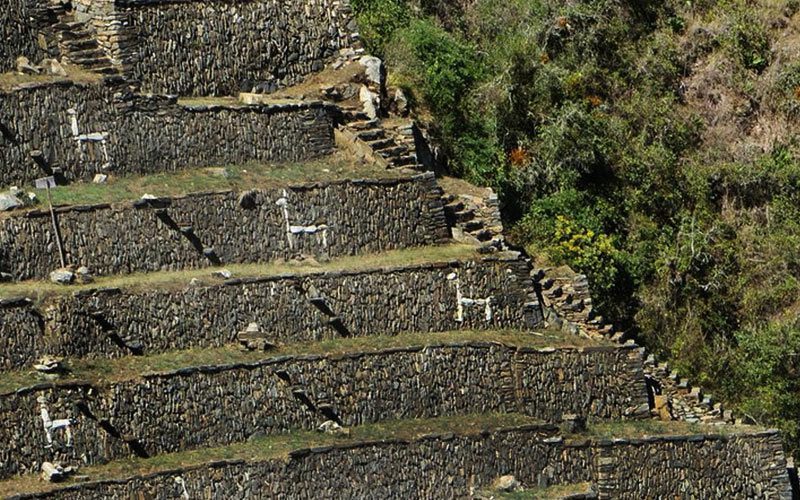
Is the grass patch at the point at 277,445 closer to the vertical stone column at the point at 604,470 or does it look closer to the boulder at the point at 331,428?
the boulder at the point at 331,428

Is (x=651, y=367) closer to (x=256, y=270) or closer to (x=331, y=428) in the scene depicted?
(x=331, y=428)

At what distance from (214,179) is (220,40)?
4242 mm

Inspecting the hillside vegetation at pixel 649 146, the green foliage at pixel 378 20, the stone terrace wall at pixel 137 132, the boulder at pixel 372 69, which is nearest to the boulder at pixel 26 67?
the stone terrace wall at pixel 137 132

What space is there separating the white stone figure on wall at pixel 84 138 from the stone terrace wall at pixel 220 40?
2.34 metres

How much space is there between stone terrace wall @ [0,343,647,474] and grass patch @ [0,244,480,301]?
7.62ft

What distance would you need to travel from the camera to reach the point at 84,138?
6341cm

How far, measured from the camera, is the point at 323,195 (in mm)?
63844

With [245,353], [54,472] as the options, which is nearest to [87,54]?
[245,353]

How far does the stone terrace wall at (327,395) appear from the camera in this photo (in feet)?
191

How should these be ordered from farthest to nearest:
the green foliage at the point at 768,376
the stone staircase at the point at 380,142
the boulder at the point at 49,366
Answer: the green foliage at the point at 768,376
the stone staircase at the point at 380,142
the boulder at the point at 49,366

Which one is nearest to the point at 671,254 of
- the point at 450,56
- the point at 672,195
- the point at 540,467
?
the point at 672,195

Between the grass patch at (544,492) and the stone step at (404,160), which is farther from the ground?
the stone step at (404,160)

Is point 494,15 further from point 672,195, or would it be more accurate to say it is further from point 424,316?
point 424,316

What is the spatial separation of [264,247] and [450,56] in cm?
993
